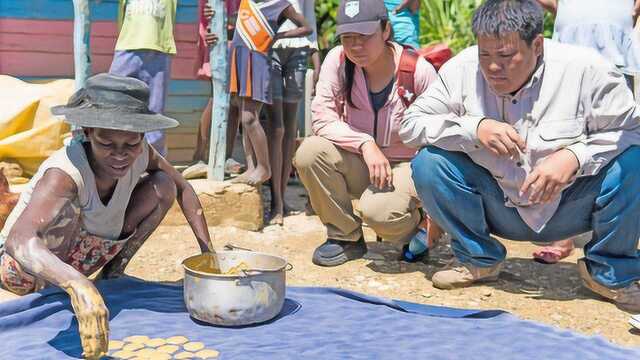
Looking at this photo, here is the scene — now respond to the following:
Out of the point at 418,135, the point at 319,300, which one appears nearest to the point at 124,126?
the point at 319,300

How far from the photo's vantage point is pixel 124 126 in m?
2.77

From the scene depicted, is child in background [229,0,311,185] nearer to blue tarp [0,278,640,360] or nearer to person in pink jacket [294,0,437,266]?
person in pink jacket [294,0,437,266]

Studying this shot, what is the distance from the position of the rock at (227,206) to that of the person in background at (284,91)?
19 centimetres

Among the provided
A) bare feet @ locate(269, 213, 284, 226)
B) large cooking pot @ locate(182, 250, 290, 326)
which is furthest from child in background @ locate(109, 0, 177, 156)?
large cooking pot @ locate(182, 250, 290, 326)

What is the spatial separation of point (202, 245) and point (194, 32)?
3.24 meters

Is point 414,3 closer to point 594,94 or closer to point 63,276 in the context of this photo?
point 594,94

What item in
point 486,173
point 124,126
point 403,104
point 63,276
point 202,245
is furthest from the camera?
point 403,104

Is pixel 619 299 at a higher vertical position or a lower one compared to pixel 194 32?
lower

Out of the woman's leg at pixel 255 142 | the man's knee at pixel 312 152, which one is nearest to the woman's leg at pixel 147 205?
the man's knee at pixel 312 152

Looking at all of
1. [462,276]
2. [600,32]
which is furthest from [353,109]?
[600,32]

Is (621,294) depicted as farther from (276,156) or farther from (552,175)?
(276,156)

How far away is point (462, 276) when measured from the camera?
145 inches

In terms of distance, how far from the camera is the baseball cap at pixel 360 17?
12.3 feet

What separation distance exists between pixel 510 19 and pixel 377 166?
3.01 feet
